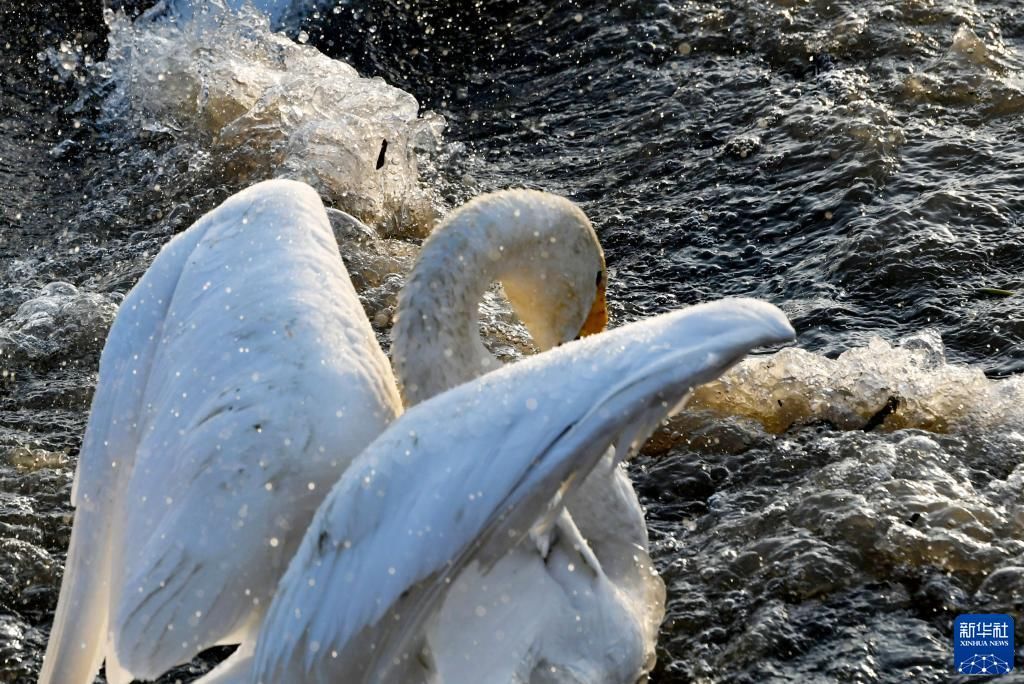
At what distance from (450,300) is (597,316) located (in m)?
0.75

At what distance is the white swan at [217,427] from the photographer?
116 inches

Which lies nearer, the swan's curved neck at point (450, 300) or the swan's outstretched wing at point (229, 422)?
the swan's outstretched wing at point (229, 422)

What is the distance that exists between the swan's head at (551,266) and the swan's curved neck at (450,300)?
0.11ft

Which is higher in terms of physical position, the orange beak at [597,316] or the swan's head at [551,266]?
the swan's head at [551,266]

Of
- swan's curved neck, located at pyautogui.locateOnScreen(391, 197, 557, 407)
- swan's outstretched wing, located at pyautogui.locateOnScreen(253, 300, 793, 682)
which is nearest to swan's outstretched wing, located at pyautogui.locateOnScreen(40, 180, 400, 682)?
swan's curved neck, located at pyautogui.locateOnScreen(391, 197, 557, 407)

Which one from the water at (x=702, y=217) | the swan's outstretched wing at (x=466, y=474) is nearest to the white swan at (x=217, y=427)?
the swan's outstretched wing at (x=466, y=474)

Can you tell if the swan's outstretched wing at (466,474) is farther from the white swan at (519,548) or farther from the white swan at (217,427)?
the white swan at (519,548)

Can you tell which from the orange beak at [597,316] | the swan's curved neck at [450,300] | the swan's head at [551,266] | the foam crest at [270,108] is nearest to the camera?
the swan's curved neck at [450,300]

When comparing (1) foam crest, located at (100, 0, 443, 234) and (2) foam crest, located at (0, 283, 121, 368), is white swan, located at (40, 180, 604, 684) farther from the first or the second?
(1) foam crest, located at (100, 0, 443, 234)

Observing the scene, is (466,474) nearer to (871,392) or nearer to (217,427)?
(217,427)

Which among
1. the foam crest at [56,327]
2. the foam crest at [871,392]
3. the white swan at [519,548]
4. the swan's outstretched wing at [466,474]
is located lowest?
the foam crest at [871,392]

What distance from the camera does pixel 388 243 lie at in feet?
20.2

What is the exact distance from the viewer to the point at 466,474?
2367 mm

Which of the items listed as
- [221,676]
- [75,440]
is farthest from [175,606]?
[75,440]
